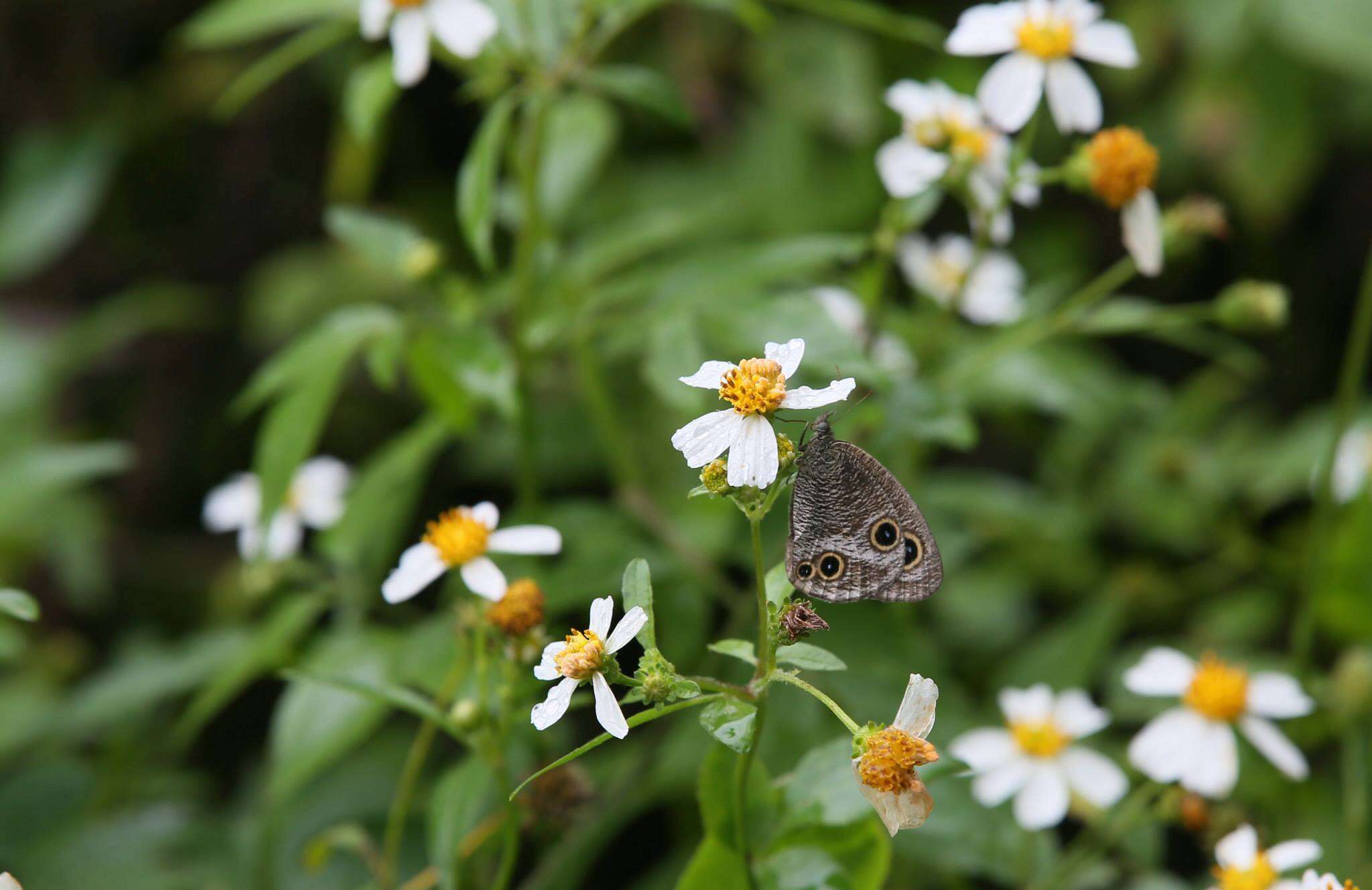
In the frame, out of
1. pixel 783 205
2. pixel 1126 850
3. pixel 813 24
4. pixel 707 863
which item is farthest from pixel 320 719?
pixel 813 24

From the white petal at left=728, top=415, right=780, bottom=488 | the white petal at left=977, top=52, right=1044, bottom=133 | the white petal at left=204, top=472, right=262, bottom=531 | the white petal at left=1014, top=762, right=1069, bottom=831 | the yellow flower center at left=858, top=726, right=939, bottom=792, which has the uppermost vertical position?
the white petal at left=977, top=52, right=1044, bottom=133

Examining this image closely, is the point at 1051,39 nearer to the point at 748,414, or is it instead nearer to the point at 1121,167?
the point at 1121,167

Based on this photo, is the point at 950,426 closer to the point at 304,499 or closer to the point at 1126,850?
the point at 1126,850

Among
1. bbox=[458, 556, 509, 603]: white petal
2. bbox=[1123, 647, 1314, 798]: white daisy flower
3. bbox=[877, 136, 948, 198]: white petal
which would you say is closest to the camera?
bbox=[458, 556, 509, 603]: white petal

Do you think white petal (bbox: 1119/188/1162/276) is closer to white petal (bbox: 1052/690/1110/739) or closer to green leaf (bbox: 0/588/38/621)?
white petal (bbox: 1052/690/1110/739)

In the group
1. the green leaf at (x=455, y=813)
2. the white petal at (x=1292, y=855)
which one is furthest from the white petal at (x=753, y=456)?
the white petal at (x=1292, y=855)

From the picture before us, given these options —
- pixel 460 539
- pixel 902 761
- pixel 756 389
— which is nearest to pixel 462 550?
pixel 460 539

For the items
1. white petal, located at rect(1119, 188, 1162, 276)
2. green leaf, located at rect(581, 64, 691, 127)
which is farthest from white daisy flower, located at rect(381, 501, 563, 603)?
white petal, located at rect(1119, 188, 1162, 276)
